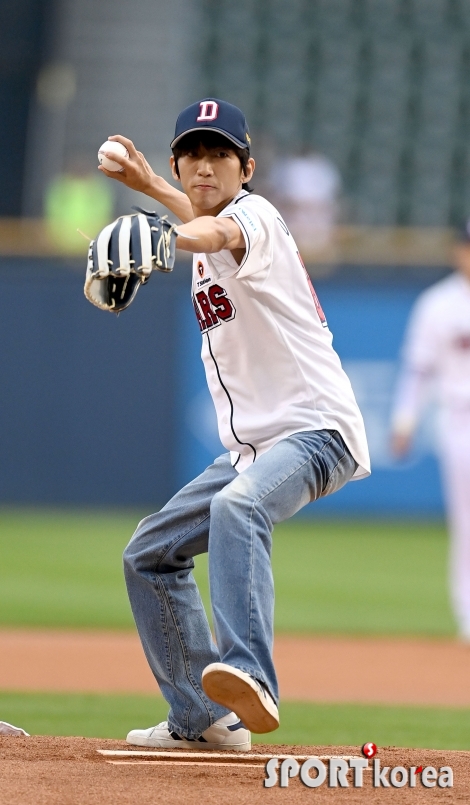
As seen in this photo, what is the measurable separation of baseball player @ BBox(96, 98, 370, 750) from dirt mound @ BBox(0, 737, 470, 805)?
201mm

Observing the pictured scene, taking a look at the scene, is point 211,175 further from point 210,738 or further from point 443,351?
point 443,351

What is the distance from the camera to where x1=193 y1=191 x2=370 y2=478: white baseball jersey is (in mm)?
4395

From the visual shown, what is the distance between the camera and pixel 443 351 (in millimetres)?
9312

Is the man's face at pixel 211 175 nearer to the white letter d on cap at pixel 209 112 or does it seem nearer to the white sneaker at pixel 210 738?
the white letter d on cap at pixel 209 112

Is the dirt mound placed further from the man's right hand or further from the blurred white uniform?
the blurred white uniform

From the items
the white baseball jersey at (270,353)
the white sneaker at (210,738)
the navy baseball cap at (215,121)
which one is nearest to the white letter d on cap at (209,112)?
the navy baseball cap at (215,121)

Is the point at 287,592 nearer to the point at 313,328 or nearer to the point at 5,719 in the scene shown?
the point at 5,719

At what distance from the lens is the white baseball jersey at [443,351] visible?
9172 mm

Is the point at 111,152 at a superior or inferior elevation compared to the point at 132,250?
superior

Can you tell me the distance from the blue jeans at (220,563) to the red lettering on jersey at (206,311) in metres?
0.45

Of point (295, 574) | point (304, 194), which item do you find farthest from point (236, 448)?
point (304, 194)

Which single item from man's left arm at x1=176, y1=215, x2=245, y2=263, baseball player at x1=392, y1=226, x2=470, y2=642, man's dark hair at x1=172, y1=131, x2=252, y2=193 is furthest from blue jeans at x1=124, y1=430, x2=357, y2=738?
baseball player at x1=392, y1=226, x2=470, y2=642

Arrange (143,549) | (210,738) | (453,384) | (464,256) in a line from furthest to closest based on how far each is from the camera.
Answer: (453,384) < (464,256) < (210,738) < (143,549)

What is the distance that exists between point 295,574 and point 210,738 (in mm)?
6808
